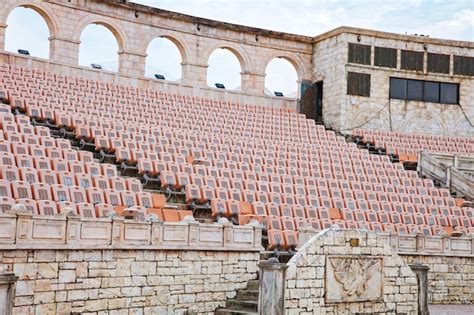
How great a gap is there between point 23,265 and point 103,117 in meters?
10.5

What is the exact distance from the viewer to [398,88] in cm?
2922

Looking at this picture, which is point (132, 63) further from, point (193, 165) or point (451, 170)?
point (451, 170)

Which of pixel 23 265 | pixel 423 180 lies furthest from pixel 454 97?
pixel 23 265

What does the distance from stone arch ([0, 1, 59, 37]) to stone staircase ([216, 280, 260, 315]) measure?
1508 centimetres

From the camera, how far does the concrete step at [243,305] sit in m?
12.4

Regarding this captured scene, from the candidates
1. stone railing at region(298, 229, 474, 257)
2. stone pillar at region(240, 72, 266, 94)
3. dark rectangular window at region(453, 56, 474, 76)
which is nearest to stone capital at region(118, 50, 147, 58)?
stone pillar at region(240, 72, 266, 94)

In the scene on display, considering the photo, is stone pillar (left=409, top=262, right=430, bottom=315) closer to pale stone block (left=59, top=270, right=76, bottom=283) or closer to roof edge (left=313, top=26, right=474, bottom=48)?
pale stone block (left=59, top=270, right=76, bottom=283)

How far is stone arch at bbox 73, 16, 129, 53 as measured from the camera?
25.6 metres

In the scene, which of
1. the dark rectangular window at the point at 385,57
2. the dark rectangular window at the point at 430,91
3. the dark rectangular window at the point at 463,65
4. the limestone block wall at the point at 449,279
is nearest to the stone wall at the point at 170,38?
the dark rectangular window at the point at 385,57

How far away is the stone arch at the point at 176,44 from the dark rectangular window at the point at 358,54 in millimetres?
6408

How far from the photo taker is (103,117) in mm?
20094

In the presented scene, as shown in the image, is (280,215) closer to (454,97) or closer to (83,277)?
(83,277)

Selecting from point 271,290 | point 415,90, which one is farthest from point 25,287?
point 415,90

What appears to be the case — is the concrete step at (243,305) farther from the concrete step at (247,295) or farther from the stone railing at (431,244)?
the stone railing at (431,244)
